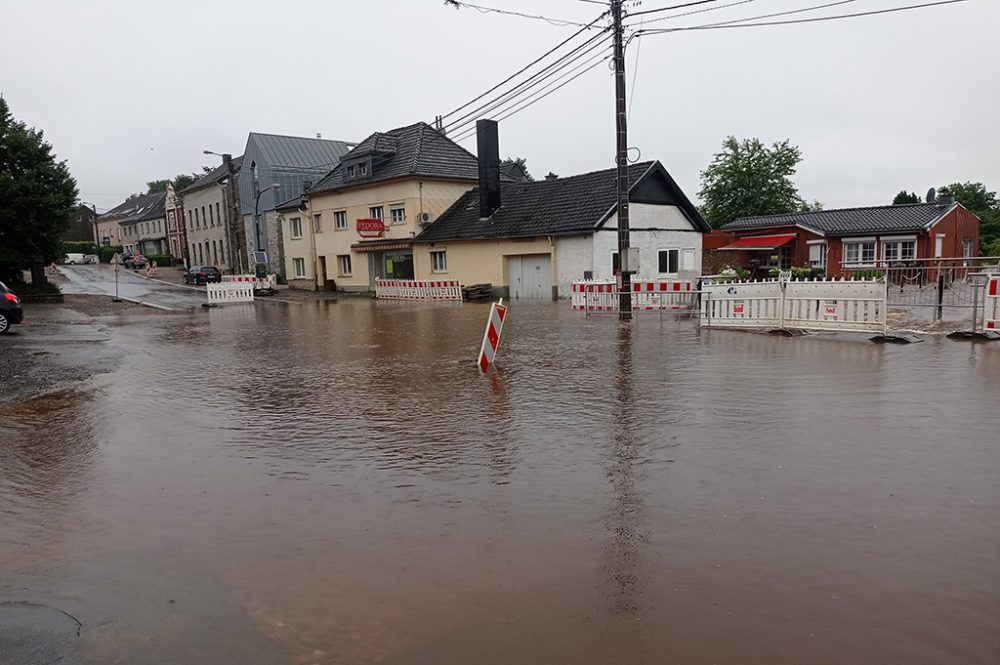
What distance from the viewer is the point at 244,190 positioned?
165 feet

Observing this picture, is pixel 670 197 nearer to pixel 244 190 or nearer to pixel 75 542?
pixel 75 542

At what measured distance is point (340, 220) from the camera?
134 ft

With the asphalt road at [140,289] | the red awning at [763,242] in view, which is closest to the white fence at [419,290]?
the asphalt road at [140,289]

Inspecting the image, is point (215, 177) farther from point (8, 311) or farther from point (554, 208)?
point (8, 311)

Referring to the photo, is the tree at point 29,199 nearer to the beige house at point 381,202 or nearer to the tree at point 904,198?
the beige house at point 381,202

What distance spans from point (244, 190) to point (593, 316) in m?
38.9

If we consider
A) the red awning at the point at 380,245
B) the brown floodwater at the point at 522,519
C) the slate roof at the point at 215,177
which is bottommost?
the brown floodwater at the point at 522,519

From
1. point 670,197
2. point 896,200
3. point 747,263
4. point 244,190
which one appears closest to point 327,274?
point 244,190

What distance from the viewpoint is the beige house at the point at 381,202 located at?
119 ft

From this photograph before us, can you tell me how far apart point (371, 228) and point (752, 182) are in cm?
3623

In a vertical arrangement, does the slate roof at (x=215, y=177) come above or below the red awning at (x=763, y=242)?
above

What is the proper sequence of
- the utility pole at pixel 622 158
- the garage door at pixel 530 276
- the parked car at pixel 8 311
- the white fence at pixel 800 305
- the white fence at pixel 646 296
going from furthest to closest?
the garage door at pixel 530 276 < the white fence at pixel 646 296 < the utility pole at pixel 622 158 < the parked car at pixel 8 311 < the white fence at pixel 800 305

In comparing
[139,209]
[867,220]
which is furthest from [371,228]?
[139,209]

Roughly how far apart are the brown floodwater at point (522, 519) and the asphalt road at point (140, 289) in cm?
2468
